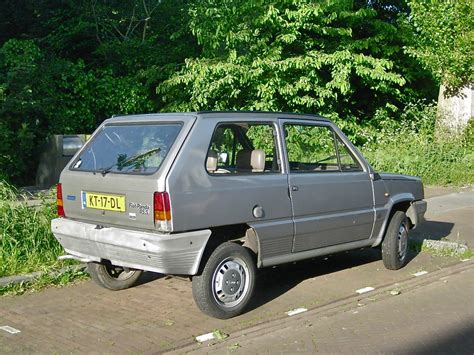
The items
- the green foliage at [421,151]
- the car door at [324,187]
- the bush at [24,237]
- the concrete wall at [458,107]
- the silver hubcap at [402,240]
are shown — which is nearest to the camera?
the car door at [324,187]

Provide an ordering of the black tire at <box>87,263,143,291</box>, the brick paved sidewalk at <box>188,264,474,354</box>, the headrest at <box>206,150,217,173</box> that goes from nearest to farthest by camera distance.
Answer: the brick paved sidewalk at <box>188,264,474,354</box>
the headrest at <box>206,150,217,173</box>
the black tire at <box>87,263,143,291</box>

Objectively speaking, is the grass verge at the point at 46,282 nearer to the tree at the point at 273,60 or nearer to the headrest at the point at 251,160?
the headrest at the point at 251,160

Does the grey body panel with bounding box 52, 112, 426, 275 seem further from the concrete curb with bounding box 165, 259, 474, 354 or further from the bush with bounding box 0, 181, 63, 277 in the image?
the bush with bounding box 0, 181, 63, 277

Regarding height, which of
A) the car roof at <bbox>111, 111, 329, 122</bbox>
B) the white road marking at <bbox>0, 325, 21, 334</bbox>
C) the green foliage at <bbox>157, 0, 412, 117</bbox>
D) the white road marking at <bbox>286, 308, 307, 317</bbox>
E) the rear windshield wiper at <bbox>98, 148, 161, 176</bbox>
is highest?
the green foliage at <bbox>157, 0, 412, 117</bbox>

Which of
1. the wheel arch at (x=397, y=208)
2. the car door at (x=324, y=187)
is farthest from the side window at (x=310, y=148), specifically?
the wheel arch at (x=397, y=208)

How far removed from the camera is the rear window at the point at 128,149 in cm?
514

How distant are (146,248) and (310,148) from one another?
9.13 feet

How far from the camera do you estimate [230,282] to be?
17.3 feet

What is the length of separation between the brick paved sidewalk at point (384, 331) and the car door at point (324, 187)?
0.82 meters

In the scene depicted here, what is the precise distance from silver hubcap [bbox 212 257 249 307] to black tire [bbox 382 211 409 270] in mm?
2293

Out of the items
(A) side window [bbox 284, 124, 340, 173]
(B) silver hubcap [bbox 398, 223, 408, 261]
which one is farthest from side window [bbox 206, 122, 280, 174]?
(B) silver hubcap [bbox 398, 223, 408, 261]

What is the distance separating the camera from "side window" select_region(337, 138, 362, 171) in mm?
6520

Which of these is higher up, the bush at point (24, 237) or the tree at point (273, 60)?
the tree at point (273, 60)

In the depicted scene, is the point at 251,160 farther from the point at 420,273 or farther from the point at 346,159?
the point at 420,273
